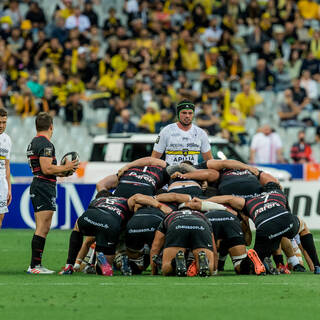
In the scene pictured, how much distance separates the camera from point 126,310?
7.43 m

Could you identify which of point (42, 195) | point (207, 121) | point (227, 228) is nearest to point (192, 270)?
point (227, 228)

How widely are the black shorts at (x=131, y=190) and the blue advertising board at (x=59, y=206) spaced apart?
673 cm

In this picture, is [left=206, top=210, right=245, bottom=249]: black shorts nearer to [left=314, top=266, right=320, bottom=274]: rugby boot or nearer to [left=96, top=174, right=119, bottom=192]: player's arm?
[left=314, top=266, right=320, bottom=274]: rugby boot

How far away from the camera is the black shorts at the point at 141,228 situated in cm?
1071

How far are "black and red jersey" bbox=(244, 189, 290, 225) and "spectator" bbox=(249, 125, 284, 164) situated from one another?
11972mm

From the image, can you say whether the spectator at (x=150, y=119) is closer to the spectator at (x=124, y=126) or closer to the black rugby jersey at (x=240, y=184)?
the spectator at (x=124, y=126)

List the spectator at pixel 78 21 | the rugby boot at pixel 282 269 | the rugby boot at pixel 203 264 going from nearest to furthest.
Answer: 1. the rugby boot at pixel 203 264
2. the rugby boot at pixel 282 269
3. the spectator at pixel 78 21

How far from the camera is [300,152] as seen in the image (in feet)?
78.3

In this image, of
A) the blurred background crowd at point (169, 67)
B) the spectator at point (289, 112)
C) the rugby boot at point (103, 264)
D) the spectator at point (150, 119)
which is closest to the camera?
the rugby boot at point (103, 264)

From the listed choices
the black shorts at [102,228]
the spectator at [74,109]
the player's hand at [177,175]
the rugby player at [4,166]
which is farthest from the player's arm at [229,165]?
the spectator at [74,109]

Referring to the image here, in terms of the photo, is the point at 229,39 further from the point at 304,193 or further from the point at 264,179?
the point at 264,179

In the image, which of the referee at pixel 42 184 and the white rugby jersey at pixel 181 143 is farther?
the white rugby jersey at pixel 181 143

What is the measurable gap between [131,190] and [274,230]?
2.03 metres

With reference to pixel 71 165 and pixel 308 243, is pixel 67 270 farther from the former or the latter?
pixel 308 243
